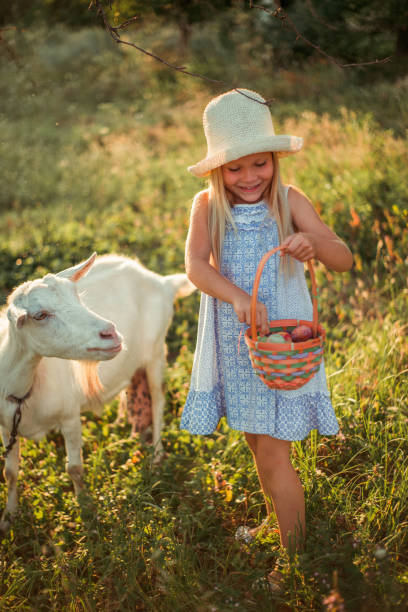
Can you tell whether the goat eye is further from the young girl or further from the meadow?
the meadow

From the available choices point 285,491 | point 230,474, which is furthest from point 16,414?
point 285,491

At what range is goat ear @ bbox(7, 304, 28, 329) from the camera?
2330mm

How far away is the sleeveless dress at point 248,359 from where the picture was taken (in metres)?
2.34

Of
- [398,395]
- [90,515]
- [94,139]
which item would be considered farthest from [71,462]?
[94,139]

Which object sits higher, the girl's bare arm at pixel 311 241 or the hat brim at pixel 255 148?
the hat brim at pixel 255 148

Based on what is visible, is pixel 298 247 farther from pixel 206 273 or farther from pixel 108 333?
pixel 108 333

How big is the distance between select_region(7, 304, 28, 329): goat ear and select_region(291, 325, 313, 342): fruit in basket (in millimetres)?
1216

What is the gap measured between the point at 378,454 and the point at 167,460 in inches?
Answer: 50.3

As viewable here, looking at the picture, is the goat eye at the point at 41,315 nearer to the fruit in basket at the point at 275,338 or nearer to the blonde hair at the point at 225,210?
the blonde hair at the point at 225,210

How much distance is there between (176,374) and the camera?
4.19m

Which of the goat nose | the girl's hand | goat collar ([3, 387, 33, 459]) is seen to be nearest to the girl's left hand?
the girl's hand

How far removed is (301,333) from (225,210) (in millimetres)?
666

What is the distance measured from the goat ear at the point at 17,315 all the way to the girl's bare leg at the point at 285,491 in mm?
1250

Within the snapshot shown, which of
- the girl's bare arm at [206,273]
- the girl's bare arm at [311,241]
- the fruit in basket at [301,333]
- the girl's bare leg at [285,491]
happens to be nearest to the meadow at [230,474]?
the girl's bare leg at [285,491]
